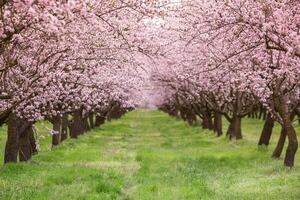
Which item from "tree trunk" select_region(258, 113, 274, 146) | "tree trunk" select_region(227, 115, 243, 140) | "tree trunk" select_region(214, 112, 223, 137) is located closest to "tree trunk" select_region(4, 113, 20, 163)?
"tree trunk" select_region(258, 113, 274, 146)

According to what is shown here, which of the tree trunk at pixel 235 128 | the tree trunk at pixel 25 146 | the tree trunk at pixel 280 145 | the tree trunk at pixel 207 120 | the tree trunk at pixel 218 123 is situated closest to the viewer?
the tree trunk at pixel 25 146

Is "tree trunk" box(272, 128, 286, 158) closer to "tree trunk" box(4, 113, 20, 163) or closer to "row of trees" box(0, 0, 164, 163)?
"row of trees" box(0, 0, 164, 163)

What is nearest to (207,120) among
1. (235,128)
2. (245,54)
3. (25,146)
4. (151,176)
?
(235,128)

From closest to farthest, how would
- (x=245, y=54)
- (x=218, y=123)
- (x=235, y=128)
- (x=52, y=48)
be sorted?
(x=52, y=48) → (x=245, y=54) → (x=235, y=128) → (x=218, y=123)

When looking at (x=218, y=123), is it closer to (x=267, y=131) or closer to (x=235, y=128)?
(x=235, y=128)

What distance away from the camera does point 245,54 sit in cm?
2378

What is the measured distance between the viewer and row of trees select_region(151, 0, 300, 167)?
14688 millimetres

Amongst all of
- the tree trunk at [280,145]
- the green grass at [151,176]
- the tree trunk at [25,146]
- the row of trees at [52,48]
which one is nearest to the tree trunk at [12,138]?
the row of trees at [52,48]

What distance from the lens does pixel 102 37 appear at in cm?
2248

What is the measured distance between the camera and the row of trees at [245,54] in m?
14.7

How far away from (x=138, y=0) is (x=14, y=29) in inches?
142

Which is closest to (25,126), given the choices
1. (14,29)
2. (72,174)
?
(72,174)

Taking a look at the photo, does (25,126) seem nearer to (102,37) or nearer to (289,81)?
(102,37)

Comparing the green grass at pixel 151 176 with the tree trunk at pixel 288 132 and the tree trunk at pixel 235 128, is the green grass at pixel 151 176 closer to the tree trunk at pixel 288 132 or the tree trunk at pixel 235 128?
the tree trunk at pixel 288 132
